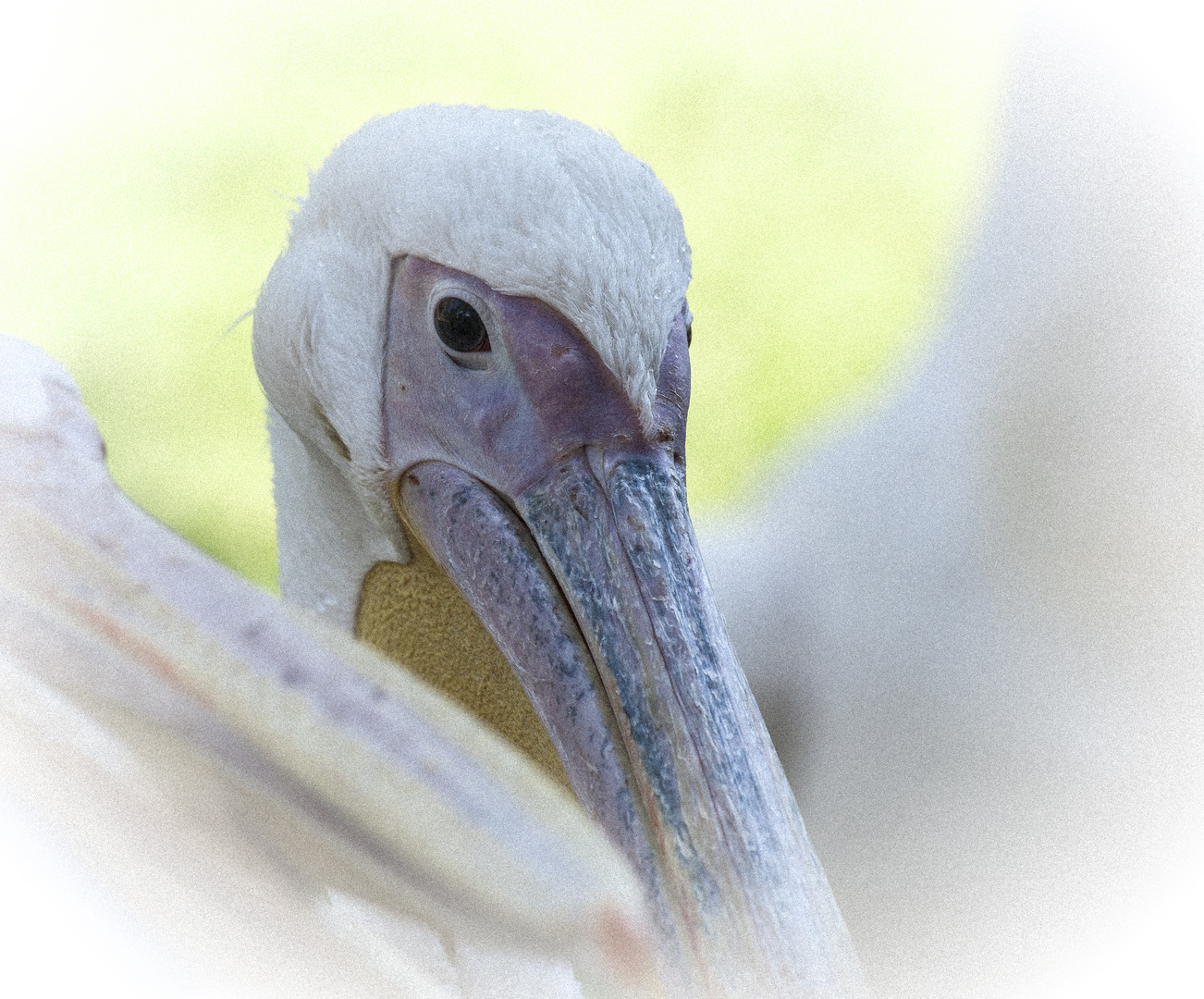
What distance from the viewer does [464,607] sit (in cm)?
106

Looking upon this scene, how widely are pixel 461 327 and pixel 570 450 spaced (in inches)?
5.5

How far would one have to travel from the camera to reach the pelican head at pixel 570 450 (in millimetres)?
727

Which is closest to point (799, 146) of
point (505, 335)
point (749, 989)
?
point (505, 335)

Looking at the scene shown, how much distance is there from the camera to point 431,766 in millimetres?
334

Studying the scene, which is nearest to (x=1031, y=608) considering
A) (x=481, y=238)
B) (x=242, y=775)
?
(x=481, y=238)

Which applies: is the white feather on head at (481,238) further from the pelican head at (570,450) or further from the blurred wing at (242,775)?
the blurred wing at (242,775)

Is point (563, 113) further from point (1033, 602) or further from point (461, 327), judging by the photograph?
point (1033, 602)

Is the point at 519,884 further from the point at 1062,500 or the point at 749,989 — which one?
the point at 1062,500

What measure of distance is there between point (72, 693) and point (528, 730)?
2.31 ft

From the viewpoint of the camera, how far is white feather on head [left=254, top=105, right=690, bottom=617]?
850 mm

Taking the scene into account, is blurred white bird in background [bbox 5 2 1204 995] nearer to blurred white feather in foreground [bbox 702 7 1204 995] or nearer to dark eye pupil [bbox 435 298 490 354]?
blurred white feather in foreground [bbox 702 7 1204 995]

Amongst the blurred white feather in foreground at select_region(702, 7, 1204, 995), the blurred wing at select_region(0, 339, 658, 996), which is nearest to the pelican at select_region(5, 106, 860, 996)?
the blurred wing at select_region(0, 339, 658, 996)

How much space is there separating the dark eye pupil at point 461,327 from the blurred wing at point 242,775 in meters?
0.50

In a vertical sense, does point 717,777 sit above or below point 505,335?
below
